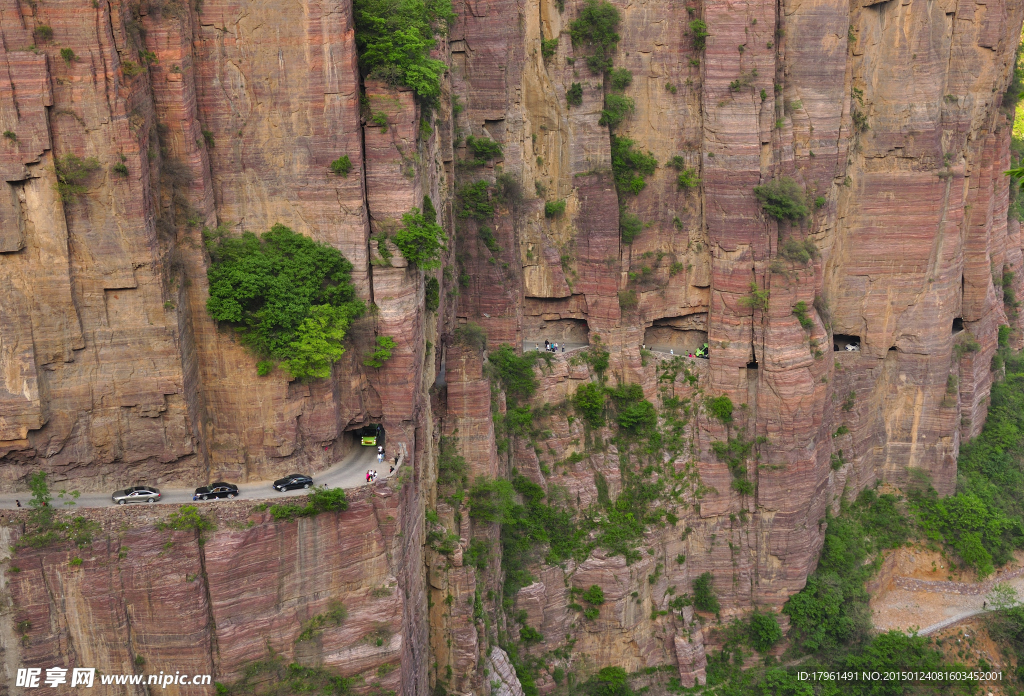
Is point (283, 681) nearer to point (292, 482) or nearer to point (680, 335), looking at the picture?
point (292, 482)

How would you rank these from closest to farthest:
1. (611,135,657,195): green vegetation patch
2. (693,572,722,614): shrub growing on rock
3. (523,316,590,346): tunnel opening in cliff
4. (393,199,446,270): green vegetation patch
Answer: (393,199,446,270): green vegetation patch, (611,135,657,195): green vegetation patch, (693,572,722,614): shrub growing on rock, (523,316,590,346): tunnel opening in cliff

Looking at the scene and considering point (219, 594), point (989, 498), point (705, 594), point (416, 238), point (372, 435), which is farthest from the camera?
point (989, 498)

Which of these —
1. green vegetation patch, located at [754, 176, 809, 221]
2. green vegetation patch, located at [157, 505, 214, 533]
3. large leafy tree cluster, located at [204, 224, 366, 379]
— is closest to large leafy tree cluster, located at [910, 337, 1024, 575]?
green vegetation patch, located at [754, 176, 809, 221]

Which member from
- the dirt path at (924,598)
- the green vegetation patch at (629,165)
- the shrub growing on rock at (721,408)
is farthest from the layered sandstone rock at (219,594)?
the dirt path at (924,598)

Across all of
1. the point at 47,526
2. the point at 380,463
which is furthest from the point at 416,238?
the point at 47,526

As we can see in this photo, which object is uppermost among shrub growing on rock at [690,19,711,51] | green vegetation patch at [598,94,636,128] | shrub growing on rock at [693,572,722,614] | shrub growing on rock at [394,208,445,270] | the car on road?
shrub growing on rock at [690,19,711,51]

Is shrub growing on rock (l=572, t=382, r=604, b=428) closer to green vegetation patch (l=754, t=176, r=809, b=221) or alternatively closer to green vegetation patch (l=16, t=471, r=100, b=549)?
green vegetation patch (l=754, t=176, r=809, b=221)

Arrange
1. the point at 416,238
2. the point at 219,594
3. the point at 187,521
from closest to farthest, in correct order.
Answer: the point at 187,521 < the point at 219,594 < the point at 416,238
